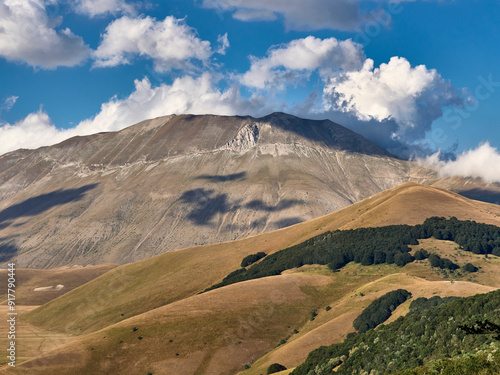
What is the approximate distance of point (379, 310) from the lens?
7075cm

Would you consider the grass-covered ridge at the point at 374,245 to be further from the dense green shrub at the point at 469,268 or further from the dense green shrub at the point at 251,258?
the dense green shrub at the point at 469,268

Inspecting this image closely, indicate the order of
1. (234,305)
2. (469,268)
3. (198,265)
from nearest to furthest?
(234,305), (469,268), (198,265)

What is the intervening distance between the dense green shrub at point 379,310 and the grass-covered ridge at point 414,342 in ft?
39.2

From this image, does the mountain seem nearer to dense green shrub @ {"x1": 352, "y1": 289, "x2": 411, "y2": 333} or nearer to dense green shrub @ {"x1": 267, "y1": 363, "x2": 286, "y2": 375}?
dense green shrub @ {"x1": 352, "y1": 289, "x2": 411, "y2": 333}

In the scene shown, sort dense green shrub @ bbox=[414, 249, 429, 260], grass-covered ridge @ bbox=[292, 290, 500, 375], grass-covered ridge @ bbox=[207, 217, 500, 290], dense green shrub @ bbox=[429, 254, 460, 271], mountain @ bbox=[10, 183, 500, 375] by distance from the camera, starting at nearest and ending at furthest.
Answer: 1. grass-covered ridge @ bbox=[292, 290, 500, 375]
2. mountain @ bbox=[10, 183, 500, 375]
3. dense green shrub @ bbox=[429, 254, 460, 271]
4. dense green shrub @ bbox=[414, 249, 429, 260]
5. grass-covered ridge @ bbox=[207, 217, 500, 290]

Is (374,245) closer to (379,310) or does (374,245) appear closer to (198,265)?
(379,310)

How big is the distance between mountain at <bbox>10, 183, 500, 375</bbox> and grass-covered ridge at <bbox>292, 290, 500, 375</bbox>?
39.5 feet

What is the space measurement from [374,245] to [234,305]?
134 feet

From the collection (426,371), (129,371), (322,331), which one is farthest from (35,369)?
(426,371)

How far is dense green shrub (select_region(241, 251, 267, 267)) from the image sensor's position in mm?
131125

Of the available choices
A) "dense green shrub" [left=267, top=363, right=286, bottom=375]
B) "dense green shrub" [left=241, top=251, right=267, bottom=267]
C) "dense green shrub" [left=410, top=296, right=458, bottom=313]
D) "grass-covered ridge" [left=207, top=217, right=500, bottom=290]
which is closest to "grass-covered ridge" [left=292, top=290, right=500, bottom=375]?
"dense green shrub" [left=267, top=363, right=286, bottom=375]

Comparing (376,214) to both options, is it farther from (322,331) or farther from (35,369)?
(35,369)

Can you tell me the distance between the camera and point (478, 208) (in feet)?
452

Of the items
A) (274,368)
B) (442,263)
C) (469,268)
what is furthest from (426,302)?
(469,268)
